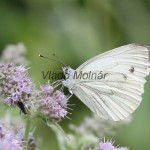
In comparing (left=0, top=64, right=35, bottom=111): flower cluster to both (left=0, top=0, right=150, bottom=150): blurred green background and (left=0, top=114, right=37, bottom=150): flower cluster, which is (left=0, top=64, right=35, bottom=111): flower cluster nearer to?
(left=0, top=114, right=37, bottom=150): flower cluster

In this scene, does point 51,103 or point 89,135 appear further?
point 89,135

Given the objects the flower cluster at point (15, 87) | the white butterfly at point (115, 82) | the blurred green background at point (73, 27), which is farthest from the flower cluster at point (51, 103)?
the blurred green background at point (73, 27)

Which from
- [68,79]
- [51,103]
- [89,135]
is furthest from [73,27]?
[51,103]

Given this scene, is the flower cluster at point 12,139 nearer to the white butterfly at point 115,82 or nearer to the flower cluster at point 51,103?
the flower cluster at point 51,103

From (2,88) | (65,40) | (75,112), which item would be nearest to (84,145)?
(2,88)

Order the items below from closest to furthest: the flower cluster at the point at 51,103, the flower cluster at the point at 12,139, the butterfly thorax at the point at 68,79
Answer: the flower cluster at the point at 12,139
the flower cluster at the point at 51,103
the butterfly thorax at the point at 68,79

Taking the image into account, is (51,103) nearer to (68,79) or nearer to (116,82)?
(68,79)
